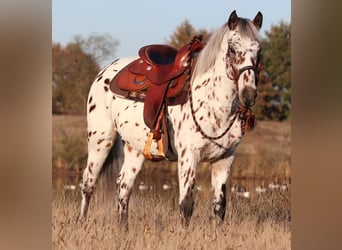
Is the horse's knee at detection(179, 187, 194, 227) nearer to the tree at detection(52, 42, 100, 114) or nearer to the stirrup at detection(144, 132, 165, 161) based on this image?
the stirrup at detection(144, 132, 165, 161)

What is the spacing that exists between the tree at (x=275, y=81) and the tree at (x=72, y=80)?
180 centimetres

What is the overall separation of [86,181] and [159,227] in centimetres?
101

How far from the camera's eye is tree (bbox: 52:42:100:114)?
7.87m

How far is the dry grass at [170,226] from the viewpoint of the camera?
5422 mm

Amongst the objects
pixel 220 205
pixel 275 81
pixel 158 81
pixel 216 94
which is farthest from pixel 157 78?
pixel 275 81

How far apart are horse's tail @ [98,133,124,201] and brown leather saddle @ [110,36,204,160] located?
467 millimetres

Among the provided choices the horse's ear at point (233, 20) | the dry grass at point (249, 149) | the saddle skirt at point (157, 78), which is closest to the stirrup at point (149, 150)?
the saddle skirt at point (157, 78)

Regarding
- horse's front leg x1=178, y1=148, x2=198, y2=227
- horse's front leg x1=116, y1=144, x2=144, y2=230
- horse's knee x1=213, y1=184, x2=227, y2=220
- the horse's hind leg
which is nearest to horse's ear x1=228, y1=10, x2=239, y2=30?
horse's front leg x1=178, y1=148, x2=198, y2=227

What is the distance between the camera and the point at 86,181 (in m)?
6.43

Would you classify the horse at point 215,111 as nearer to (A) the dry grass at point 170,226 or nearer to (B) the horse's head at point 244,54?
(B) the horse's head at point 244,54
